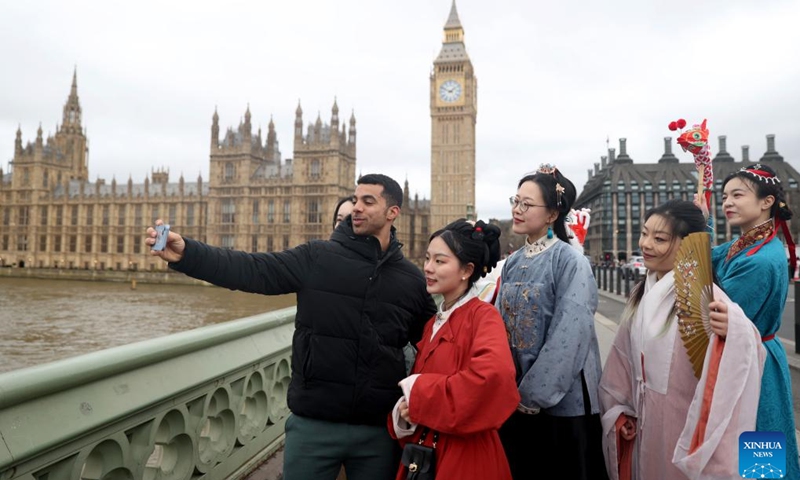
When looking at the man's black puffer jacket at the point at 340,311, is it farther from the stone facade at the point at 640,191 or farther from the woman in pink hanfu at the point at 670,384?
the stone facade at the point at 640,191

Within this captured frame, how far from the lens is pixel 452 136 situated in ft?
199

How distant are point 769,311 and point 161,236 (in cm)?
249

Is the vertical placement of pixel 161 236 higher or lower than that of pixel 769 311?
higher

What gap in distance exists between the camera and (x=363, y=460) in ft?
6.84

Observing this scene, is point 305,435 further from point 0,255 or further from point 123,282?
point 0,255

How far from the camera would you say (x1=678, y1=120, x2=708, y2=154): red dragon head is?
2969mm

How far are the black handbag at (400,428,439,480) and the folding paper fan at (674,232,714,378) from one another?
1.11 meters

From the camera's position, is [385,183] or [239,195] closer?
[385,183]

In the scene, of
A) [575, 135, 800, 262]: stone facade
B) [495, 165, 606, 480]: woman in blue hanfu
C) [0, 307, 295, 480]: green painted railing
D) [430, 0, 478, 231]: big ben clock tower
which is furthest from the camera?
[430, 0, 478, 231]: big ben clock tower

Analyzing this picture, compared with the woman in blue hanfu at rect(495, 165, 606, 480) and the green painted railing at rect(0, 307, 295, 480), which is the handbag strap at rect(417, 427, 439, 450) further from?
the green painted railing at rect(0, 307, 295, 480)

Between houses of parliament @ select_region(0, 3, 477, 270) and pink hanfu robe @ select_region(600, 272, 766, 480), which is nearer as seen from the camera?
pink hanfu robe @ select_region(600, 272, 766, 480)

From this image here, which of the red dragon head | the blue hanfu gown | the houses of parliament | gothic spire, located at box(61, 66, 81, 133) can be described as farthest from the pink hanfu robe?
gothic spire, located at box(61, 66, 81, 133)

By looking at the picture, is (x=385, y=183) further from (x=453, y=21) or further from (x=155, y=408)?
(x=453, y=21)

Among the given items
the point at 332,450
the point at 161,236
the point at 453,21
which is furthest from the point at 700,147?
the point at 453,21
